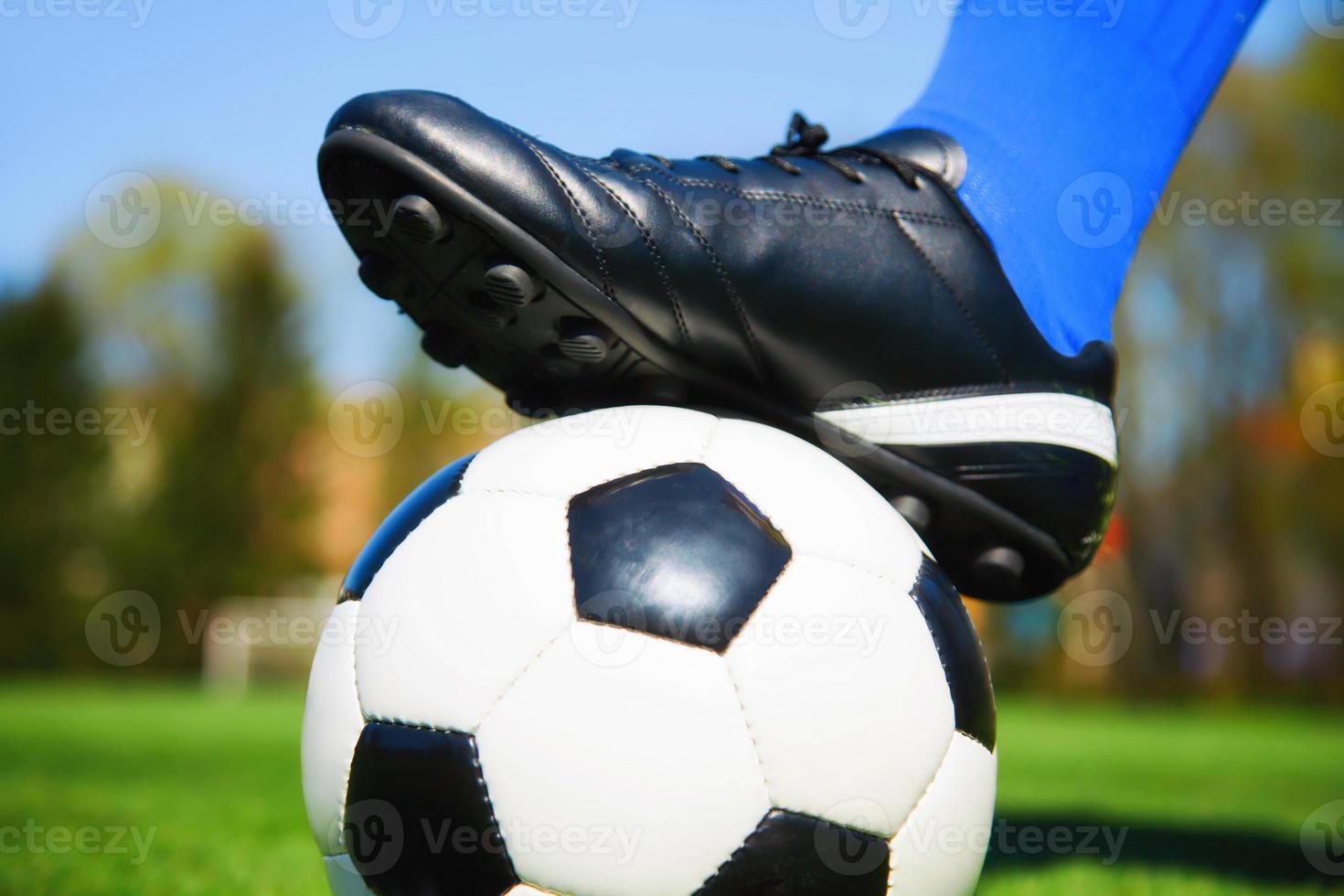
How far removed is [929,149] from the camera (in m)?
1.92

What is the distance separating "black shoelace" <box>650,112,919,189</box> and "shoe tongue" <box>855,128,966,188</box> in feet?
0.11

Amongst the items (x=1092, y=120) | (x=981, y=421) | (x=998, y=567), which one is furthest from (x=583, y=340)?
(x=1092, y=120)

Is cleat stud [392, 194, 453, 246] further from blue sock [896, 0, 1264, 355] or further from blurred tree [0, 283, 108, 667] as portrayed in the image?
blurred tree [0, 283, 108, 667]

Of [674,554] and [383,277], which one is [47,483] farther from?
[674,554]

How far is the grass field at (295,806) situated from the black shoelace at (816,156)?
1329 millimetres

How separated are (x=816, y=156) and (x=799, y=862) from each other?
1177mm

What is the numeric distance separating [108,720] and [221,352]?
47.0ft

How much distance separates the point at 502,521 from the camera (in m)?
1.36

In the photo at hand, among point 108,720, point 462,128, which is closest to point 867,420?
point 462,128

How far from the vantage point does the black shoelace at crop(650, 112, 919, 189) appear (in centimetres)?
178

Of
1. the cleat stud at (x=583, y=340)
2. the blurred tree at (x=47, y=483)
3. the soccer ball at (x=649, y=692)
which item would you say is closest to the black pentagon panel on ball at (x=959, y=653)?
the soccer ball at (x=649, y=692)

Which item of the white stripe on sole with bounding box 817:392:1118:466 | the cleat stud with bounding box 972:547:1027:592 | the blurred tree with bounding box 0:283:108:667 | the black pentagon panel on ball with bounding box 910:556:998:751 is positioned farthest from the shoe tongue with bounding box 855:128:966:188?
the blurred tree with bounding box 0:283:108:667

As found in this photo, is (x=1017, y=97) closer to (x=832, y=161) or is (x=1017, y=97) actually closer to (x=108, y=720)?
(x=832, y=161)

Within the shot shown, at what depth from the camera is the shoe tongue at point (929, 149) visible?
189 cm
